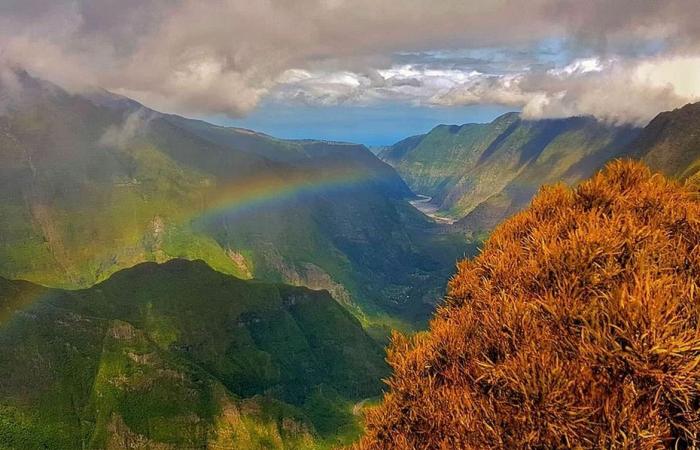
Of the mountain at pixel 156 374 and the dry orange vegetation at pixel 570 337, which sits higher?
the dry orange vegetation at pixel 570 337

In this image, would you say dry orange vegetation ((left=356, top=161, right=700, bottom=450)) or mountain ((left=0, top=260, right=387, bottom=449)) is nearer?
dry orange vegetation ((left=356, top=161, right=700, bottom=450))

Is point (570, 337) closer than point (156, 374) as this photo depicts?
Yes

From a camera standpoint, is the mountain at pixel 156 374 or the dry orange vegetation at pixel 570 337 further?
the mountain at pixel 156 374

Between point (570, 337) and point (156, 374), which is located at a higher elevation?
point (570, 337)

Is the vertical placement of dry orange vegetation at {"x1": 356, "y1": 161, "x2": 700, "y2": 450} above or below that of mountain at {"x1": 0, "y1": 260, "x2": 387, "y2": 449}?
above
